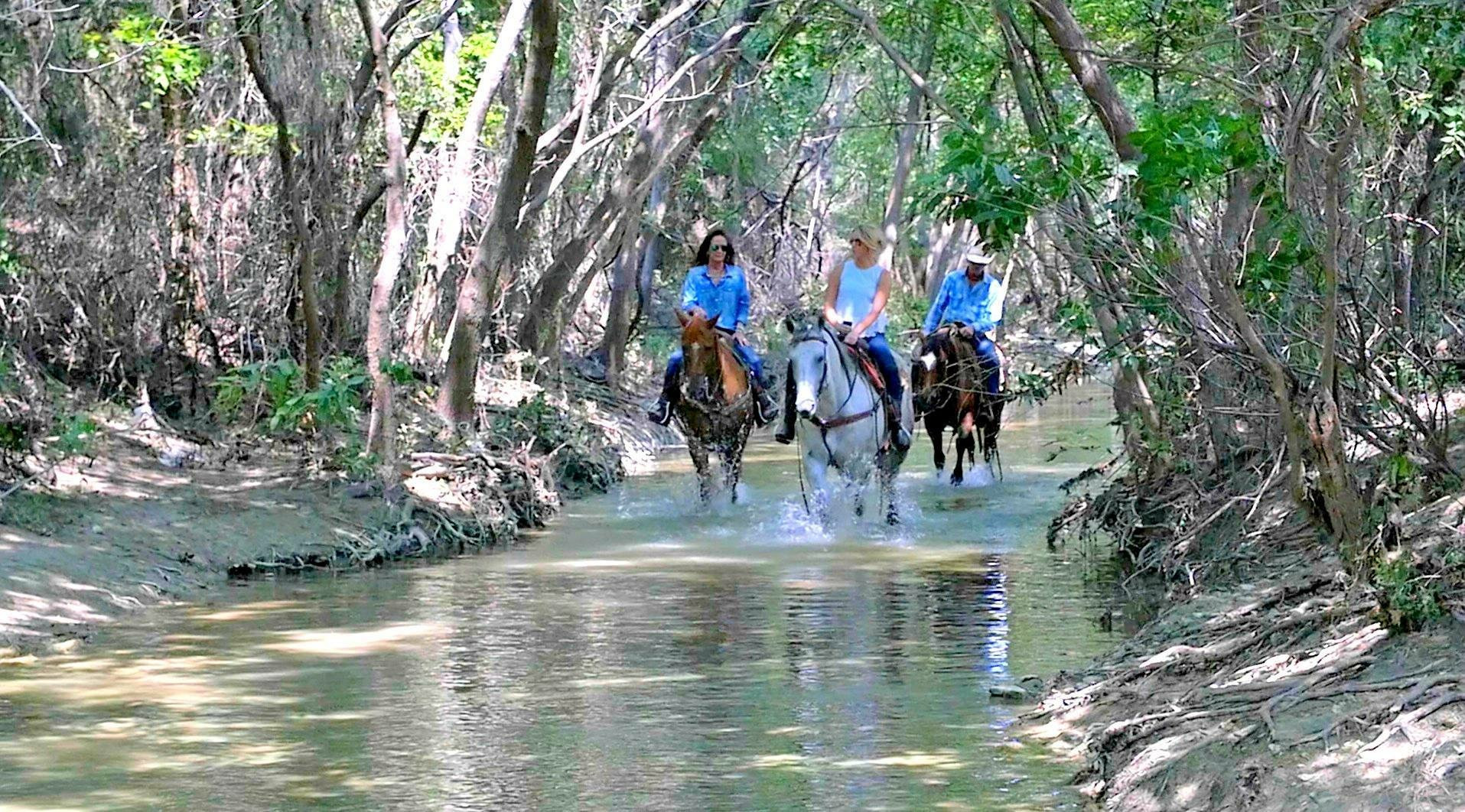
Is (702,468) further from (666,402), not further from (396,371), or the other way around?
(396,371)

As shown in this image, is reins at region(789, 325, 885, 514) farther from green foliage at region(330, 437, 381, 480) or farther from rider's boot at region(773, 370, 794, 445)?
green foliage at region(330, 437, 381, 480)

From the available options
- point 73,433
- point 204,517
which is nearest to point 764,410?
point 204,517

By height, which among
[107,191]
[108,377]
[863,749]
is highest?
[107,191]

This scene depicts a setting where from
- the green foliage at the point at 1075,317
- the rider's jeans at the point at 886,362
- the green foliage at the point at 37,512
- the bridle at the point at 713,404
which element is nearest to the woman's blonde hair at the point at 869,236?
the rider's jeans at the point at 886,362

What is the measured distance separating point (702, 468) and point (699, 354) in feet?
4.19

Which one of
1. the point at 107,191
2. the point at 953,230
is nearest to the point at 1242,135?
the point at 107,191

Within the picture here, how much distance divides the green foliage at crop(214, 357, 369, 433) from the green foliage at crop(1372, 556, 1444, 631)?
919 centimetres

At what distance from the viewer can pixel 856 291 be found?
55.0 ft

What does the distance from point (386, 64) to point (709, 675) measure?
7.02 metres

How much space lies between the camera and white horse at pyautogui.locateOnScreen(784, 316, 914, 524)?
1588cm

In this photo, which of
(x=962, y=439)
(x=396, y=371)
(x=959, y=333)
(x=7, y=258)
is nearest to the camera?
(x=7, y=258)

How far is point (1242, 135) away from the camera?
1019cm

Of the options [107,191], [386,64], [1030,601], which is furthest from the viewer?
[107,191]

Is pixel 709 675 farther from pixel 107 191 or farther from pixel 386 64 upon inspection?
pixel 107 191
